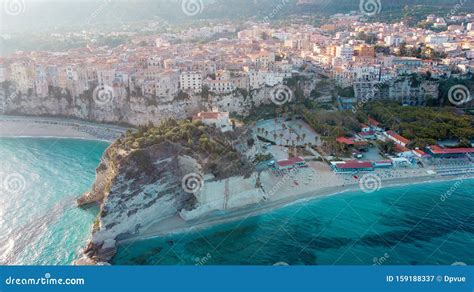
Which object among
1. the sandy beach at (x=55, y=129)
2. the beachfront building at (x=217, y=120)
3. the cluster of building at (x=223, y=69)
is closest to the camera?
the beachfront building at (x=217, y=120)

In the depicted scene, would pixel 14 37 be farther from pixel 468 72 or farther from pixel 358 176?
pixel 468 72

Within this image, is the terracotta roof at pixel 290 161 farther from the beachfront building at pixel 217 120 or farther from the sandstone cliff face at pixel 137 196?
the sandstone cliff face at pixel 137 196

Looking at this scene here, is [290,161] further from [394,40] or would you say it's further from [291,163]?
[394,40]

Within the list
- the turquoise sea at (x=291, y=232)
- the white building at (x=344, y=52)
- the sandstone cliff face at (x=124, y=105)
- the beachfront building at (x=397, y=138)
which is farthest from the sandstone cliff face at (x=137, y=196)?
the white building at (x=344, y=52)

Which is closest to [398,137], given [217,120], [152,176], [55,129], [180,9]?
[217,120]

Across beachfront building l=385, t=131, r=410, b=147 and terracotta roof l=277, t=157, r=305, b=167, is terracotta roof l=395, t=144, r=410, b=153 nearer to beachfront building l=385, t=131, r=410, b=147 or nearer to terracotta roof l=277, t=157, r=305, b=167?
beachfront building l=385, t=131, r=410, b=147
